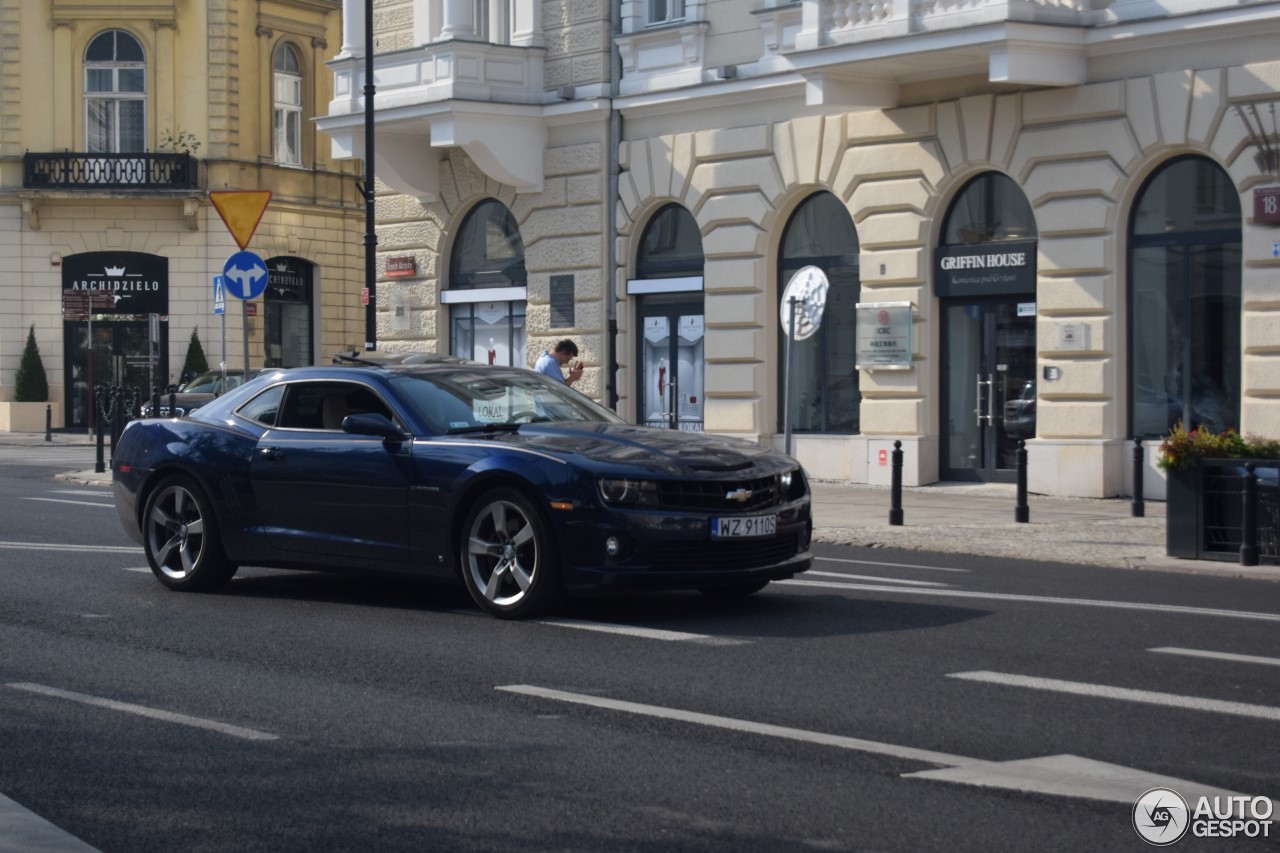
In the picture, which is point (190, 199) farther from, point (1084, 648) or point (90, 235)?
point (1084, 648)

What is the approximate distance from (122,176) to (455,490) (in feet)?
117

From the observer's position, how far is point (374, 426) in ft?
36.2

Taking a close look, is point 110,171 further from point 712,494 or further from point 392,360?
point 712,494

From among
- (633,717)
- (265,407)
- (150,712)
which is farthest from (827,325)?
(150,712)

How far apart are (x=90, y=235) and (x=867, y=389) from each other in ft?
86.0

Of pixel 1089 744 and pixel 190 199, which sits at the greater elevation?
pixel 190 199

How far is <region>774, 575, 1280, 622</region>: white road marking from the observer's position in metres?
11.0

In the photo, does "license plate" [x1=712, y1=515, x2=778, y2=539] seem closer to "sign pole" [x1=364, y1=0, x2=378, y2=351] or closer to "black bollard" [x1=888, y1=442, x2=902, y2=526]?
"black bollard" [x1=888, y1=442, x2=902, y2=526]

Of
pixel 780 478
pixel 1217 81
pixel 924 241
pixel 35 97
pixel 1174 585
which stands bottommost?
pixel 1174 585

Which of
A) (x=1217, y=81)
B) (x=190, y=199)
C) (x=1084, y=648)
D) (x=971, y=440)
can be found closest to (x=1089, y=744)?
(x=1084, y=648)

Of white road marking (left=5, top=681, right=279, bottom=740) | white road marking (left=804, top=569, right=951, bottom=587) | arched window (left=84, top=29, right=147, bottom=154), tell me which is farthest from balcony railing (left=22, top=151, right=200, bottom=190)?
white road marking (left=5, top=681, right=279, bottom=740)

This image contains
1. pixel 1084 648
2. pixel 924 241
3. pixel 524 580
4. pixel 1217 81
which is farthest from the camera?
pixel 924 241

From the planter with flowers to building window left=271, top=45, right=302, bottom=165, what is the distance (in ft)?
115

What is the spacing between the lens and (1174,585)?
13.0 metres
